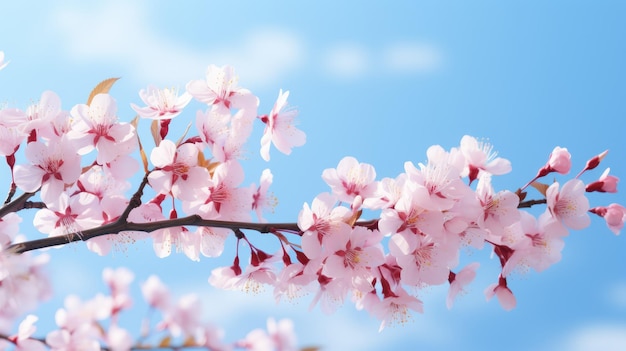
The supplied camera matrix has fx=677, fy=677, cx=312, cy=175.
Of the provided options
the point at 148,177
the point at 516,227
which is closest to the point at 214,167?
the point at 148,177

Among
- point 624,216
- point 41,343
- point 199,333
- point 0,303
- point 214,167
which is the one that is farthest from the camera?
point 199,333

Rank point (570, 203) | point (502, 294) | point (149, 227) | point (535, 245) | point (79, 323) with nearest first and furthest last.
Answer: point (149, 227), point (570, 203), point (535, 245), point (502, 294), point (79, 323)

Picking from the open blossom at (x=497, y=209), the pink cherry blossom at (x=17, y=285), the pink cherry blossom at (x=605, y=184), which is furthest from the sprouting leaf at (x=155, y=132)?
the pink cherry blossom at (x=605, y=184)

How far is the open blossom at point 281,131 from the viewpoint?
7.66ft

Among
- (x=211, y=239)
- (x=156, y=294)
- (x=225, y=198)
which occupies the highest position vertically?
(x=225, y=198)

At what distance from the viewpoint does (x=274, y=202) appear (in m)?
2.36

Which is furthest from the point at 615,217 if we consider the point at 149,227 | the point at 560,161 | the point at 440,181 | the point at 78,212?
the point at 78,212

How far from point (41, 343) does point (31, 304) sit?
124 centimetres

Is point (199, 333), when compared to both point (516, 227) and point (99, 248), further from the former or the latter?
point (516, 227)

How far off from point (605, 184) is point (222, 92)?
1.34 m

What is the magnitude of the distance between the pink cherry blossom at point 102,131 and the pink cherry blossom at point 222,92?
282 mm

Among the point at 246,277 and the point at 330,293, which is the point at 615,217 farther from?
the point at 246,277

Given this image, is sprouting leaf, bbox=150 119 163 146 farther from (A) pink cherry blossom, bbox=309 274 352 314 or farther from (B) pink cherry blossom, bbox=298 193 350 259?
(A) pink cherry blossom, bbox=309 274 352 314

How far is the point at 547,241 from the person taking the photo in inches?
93.1
